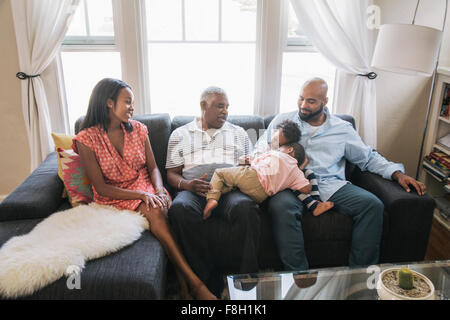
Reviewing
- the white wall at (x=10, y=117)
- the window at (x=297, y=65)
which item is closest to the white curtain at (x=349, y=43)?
the window at (x=297, y=65)

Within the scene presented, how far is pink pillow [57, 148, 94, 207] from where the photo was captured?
2.07 metres

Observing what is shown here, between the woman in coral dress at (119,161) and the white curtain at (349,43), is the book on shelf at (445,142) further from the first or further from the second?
the woman in coral dress at (119,161)

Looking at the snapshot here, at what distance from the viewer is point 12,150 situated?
2852mm

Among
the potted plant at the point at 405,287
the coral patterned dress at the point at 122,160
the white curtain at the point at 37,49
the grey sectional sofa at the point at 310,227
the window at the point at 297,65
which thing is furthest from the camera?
the window at the point at 297,65

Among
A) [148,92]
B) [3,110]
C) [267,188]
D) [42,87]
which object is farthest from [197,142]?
[3,110]

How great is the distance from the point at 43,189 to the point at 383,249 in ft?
6.43

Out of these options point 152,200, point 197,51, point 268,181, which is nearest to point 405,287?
point 268,181

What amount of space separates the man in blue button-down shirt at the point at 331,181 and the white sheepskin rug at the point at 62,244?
76 centimetres

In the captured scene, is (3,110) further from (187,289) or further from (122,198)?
(187,289)

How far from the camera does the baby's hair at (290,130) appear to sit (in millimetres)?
2205

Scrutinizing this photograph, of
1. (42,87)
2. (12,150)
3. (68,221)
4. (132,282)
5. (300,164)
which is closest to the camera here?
(132,282)

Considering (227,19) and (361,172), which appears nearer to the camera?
(361,172)

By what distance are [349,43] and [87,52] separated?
1.95 meters

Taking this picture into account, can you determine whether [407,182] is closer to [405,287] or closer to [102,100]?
[405,287]
